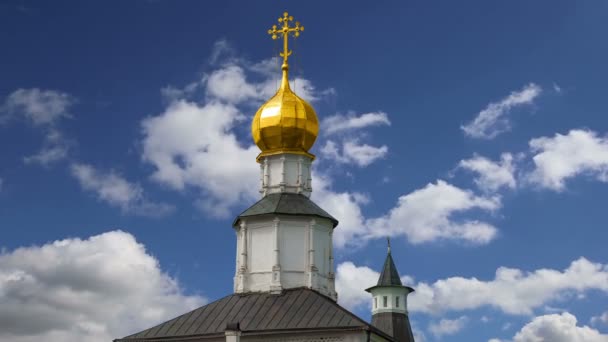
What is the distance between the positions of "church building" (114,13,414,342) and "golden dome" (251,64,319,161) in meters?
0.04

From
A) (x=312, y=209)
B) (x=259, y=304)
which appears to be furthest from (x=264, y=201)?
(x=259, y=304)

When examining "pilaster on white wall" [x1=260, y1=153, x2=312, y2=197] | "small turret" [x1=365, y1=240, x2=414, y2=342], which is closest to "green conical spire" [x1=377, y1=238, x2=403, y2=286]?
"small turret" [x1=365, y1=240, x2=414, y2=342]

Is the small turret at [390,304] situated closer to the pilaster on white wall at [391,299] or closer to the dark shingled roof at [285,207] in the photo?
the pilaster on white wall at [391,299]

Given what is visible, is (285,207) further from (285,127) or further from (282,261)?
(285,127)

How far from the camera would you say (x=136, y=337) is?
3109cm

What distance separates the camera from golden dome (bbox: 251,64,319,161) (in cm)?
3494

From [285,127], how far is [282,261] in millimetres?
5102

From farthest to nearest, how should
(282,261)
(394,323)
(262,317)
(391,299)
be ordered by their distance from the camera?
(391,299), (394,323), (282,261), (262,317)

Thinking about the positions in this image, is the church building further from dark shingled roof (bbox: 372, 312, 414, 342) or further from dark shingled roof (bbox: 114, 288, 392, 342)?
dark shingled roof (bbox: 372, 312, 414, 342)

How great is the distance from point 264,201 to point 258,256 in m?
2.06

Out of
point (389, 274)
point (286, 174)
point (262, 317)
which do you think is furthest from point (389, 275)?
point (262, 317)

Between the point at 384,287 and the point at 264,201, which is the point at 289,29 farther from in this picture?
the point at 384,287

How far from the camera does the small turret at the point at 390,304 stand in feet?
172

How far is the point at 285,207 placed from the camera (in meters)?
33.3
